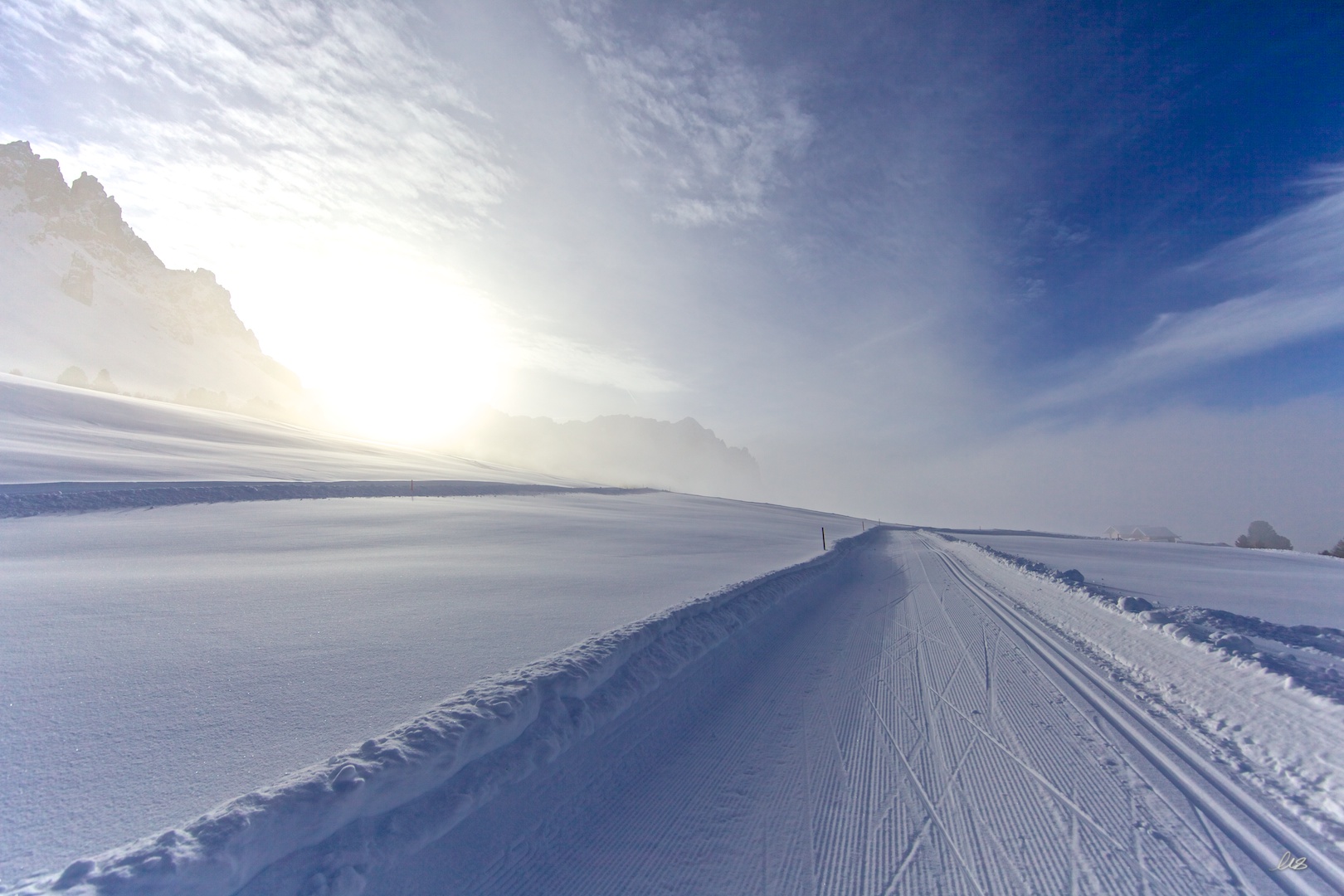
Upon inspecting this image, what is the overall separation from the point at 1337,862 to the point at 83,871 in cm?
677

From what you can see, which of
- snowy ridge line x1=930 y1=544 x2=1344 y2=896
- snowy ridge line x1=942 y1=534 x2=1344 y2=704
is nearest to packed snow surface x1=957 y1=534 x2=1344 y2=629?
snowy ridge line x1=942 y1=534 x2=1344 y2=704

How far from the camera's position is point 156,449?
2644cm

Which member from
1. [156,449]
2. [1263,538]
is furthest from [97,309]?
[1263,538]

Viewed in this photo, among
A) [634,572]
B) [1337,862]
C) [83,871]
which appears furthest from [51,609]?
[1337,862]

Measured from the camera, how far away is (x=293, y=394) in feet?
581

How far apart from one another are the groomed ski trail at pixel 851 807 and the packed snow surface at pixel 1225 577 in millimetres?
8585

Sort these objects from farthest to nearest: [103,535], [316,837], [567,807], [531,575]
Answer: [103,535]
[531,575]
[567,807]
[316,837]

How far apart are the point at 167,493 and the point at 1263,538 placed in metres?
71.6

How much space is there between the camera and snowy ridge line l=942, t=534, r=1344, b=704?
607 cm

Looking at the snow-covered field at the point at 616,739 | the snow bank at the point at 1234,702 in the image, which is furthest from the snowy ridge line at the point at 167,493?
the snow bank at the point at 1234,702

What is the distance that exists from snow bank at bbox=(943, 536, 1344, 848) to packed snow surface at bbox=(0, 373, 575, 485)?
24.5 metres

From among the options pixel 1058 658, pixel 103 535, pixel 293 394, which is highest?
pixel 293 394

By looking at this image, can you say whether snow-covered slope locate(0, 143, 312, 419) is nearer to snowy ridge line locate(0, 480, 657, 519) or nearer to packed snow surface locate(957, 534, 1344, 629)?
snowy ridge line locate(0, 480, 657, 519)

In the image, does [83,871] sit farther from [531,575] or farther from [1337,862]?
[531,575]
